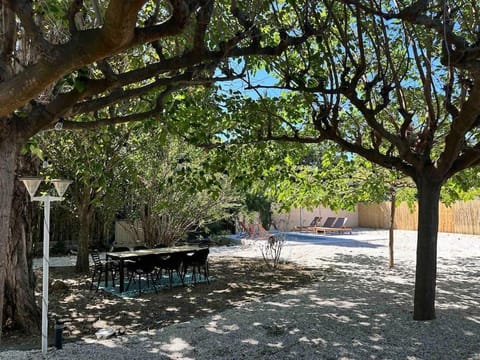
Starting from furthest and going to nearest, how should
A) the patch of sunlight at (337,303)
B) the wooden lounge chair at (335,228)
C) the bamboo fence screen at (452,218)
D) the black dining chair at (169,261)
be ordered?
the wooden lounge chair at (335,228) < the bamboo fence screen at (452,218) < the black dining chair at (169,261) < the patch of sunlight at (337,303)

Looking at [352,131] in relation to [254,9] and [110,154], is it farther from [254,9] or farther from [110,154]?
[110,154]

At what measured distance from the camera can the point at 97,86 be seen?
12.2 feet

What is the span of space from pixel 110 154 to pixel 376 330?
612 cm

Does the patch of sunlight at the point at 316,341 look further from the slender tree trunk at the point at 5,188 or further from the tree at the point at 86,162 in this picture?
the tree at the point at 86,162

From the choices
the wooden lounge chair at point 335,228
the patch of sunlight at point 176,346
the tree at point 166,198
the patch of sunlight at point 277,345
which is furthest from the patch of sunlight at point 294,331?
the wooden lounge chair at point 335,228

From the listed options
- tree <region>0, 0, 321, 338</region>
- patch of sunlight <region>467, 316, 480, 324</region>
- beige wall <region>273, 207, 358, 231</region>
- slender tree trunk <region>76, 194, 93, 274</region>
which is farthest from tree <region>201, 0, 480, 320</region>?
beige wall <region>273, 207, 358, 231</region>

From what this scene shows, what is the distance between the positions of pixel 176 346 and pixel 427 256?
3.65 metres

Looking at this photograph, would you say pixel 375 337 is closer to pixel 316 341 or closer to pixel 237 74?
pixel 316 341

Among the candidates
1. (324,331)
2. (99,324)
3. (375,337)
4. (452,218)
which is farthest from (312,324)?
(452,218)

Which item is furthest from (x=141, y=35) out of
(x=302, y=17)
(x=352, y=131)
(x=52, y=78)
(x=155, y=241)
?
(x=155, y=241)

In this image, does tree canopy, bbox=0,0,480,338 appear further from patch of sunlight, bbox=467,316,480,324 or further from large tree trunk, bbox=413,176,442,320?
patch of sunlight, bbox=467,316,480,324

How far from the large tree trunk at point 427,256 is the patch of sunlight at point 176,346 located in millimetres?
3242

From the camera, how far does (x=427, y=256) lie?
6.04m

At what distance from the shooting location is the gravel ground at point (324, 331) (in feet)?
15.6
